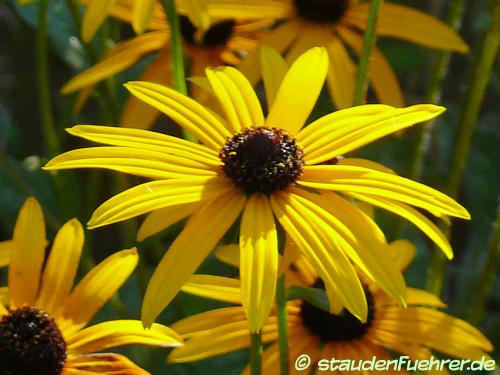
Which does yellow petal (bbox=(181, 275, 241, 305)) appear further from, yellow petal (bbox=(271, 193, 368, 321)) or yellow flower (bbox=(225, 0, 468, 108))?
yellow flower (bbox=(225, 0, 468, 108))

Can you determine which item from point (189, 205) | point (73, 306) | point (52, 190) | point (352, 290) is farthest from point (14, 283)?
point (52, 190)

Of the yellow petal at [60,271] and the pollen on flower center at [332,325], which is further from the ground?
the yellow petal at [60,271]

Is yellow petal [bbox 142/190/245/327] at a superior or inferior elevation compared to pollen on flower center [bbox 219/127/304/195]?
→ inferior

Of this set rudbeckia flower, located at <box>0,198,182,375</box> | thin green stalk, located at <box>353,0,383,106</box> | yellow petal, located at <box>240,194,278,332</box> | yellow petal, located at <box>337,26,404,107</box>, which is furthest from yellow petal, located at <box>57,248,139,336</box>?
yellow petal, located at <box>337,26,404,107</box>

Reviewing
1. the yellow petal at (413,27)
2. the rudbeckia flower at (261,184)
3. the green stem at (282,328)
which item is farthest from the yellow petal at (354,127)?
the yellow petal at (413,27)

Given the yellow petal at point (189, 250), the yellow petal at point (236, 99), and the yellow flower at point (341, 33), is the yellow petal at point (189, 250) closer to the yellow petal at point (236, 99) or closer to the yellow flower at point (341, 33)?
the yellow petal at point (236, 99)

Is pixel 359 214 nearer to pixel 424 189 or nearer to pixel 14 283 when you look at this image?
pixel 424 189

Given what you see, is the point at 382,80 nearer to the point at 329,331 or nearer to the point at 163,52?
the point at 163,52
